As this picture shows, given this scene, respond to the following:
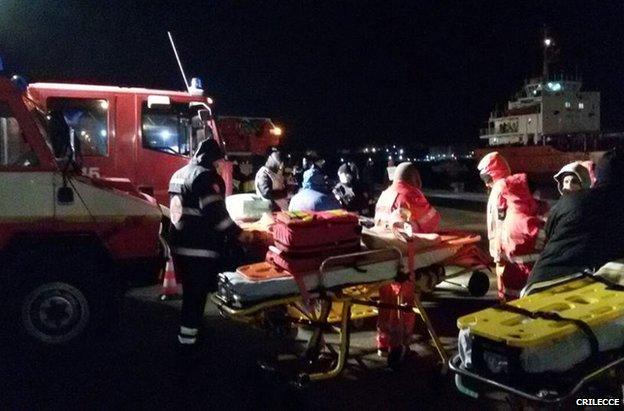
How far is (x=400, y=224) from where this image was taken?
5.34 metres

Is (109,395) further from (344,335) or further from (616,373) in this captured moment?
(616,373)

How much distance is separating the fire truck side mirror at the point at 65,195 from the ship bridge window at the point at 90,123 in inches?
105

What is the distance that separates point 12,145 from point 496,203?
423 centimetres

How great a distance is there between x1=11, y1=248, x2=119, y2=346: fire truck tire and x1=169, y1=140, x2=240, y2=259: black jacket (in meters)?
0.95

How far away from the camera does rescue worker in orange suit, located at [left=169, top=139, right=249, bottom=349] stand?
5391 mm

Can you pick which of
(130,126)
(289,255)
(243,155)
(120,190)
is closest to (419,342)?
(289,255)

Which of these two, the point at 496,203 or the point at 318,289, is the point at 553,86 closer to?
the point at 496,203

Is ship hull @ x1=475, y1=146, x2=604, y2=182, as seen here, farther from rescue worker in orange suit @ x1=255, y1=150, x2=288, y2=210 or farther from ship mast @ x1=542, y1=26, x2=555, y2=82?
rescue worker in orange suit @ x1=255, y1=150, x2=288, y2=210

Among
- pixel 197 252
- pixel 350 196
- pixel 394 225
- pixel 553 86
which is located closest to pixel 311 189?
pixel 394 225

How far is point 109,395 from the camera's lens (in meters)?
4.82

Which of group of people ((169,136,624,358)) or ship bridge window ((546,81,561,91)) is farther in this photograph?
ship bridge window ((546,81,561,91))

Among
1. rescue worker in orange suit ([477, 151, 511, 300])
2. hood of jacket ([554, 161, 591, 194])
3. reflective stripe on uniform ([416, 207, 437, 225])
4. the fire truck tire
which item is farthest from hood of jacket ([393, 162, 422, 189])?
the fire truck tire

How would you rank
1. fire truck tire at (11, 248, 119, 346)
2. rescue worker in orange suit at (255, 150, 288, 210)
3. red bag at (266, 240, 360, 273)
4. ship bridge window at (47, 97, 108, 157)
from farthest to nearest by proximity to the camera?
rescue worker in orange suit at (255, 150, 288, 210), ship bridge window at (47, 97, 108, 157), fire truck tire at (11, 248, 119, 346), red bag at (266, 240, 360, 273)

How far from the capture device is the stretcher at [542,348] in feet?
9.22
